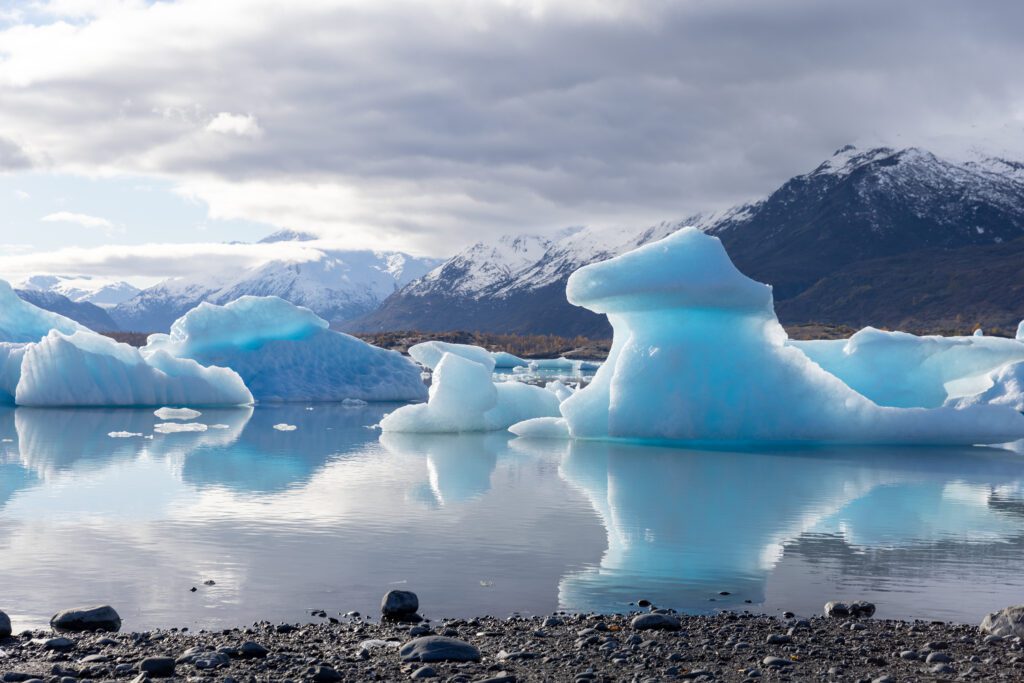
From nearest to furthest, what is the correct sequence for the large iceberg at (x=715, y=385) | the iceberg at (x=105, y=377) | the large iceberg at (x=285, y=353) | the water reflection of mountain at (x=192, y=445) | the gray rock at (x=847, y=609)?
1. the gray rock at (x=847, y=609)
2. the water reflection of mountain at (x=192, y=445)
3. the large iceberg at (x=715, y=385)
4. the iceberg at (x=105, y=377)
5. the large iceberg at (x=285, y=353)

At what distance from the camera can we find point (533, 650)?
225 inches

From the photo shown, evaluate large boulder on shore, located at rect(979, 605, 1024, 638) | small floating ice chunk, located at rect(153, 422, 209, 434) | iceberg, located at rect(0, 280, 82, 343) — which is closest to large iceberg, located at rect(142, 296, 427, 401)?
iceberg, located at rect(0, 280, 82, 343)

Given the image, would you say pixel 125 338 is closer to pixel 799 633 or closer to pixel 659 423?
pixel 659 423

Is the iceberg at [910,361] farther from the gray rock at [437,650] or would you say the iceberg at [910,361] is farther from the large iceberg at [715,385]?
the gray rock at [437,650]

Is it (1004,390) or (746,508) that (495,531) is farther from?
(1004,390)

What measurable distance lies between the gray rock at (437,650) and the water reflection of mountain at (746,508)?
1461 mm

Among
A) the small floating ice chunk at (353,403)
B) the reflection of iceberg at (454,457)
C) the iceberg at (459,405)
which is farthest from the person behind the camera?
the small floating ice chunk at (353,403)

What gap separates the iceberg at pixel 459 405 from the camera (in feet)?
66.6

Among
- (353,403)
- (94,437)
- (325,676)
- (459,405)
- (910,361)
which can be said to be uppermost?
(910,361)

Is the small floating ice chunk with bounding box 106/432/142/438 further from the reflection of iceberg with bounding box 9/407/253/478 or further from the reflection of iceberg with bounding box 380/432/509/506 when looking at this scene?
the reflection of iceberg with bounding box 380/432/509/506

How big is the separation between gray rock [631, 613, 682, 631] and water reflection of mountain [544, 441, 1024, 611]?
24.9 inches

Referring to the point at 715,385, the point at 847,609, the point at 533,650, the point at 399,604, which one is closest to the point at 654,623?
the point at 533,650

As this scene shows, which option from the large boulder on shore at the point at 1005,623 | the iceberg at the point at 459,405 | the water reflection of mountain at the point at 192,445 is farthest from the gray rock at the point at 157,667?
the iceberg at the point at 459,405

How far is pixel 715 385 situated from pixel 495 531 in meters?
9.07
